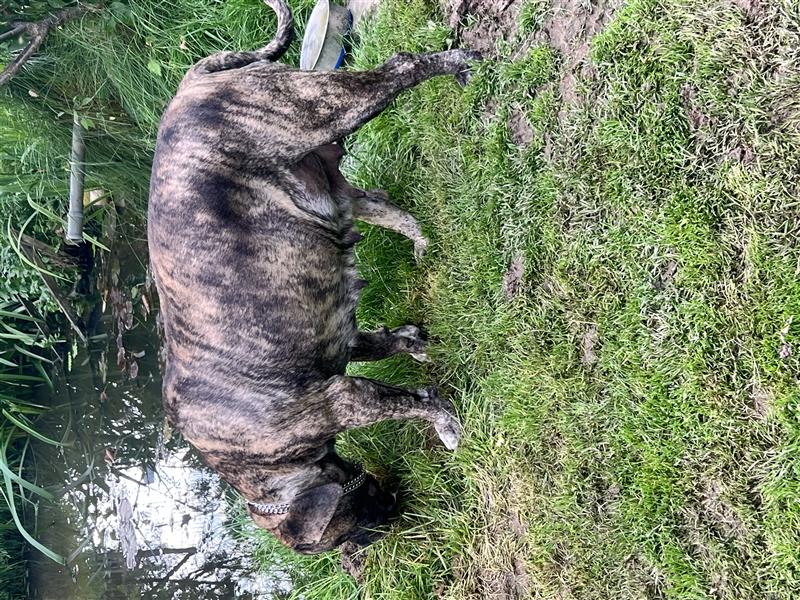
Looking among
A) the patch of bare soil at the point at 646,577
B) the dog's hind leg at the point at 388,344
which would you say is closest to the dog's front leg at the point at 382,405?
the dog's hind leg at the point at 388,344

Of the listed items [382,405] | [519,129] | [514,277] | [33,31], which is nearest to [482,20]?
[519,129]

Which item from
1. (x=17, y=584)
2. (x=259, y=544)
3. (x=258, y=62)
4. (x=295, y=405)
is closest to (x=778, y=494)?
(x=295, y=405)

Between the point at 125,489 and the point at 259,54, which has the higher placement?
the point at 259,54

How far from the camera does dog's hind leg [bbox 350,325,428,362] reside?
3.58 metres

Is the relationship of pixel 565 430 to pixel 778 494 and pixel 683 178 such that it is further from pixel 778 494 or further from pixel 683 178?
pixel 683 178

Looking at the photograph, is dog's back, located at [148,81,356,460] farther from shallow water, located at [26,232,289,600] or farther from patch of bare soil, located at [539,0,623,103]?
shallow water, located at [26,232,289,600]

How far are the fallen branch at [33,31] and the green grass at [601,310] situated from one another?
2.30m

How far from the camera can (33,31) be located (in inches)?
183

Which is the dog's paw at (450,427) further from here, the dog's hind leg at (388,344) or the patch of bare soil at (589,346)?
the patch of bare soil at (589,346)

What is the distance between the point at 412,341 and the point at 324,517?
116 centimetres

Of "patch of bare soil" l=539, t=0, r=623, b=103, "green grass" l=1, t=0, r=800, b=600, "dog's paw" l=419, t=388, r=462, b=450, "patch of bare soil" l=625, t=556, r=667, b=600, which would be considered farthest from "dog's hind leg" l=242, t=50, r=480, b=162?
"patch of bare soil" l=625, t=556, r=667, b=600

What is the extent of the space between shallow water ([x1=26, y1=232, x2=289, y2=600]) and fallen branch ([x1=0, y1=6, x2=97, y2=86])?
1.84 metres

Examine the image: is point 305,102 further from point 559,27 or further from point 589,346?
point 589,346

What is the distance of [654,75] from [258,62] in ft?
6.16
